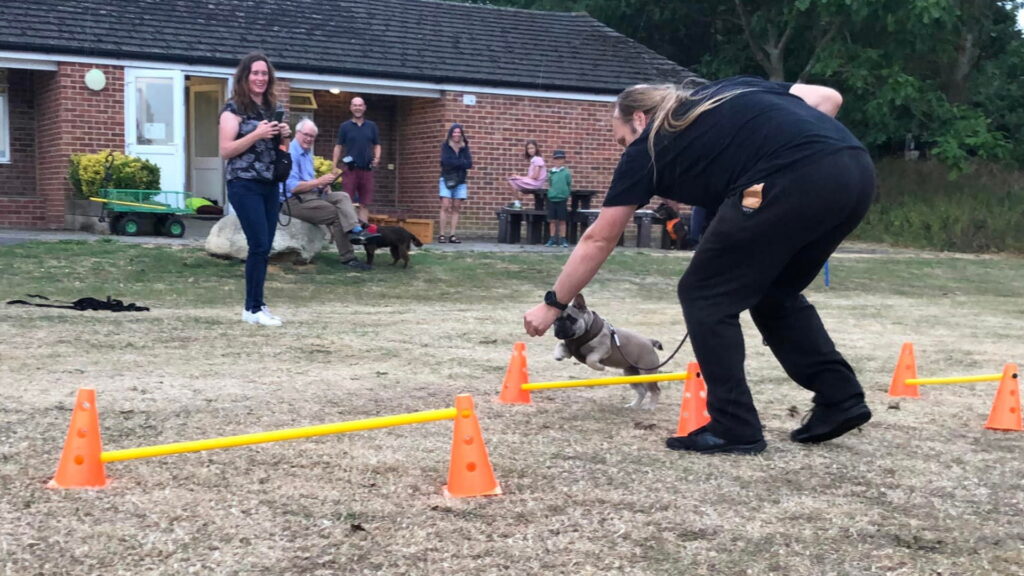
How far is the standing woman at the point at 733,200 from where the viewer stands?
4.11 meters

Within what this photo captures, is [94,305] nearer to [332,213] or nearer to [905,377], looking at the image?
[332,213]

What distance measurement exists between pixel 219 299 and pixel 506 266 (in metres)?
4.49

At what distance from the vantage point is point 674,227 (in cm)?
1791

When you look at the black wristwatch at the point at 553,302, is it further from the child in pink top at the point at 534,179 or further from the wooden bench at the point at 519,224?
the child in pink top at the point at 534,179

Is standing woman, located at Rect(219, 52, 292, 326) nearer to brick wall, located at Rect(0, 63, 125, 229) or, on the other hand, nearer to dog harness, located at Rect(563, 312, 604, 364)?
dog harness, located at Rect(563, 312, 604, 364)

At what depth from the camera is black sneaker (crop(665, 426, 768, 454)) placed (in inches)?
174

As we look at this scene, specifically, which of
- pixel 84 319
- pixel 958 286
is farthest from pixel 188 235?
pixel 958 286

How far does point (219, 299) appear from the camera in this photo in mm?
10328

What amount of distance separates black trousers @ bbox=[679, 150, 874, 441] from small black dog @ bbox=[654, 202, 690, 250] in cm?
1341

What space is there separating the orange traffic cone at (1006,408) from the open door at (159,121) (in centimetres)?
1467

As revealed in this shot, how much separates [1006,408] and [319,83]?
51.9ft

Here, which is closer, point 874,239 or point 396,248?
point 396,248

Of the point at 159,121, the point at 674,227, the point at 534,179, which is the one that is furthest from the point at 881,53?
the point at 159,121

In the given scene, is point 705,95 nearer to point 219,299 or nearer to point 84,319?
point 84,319
